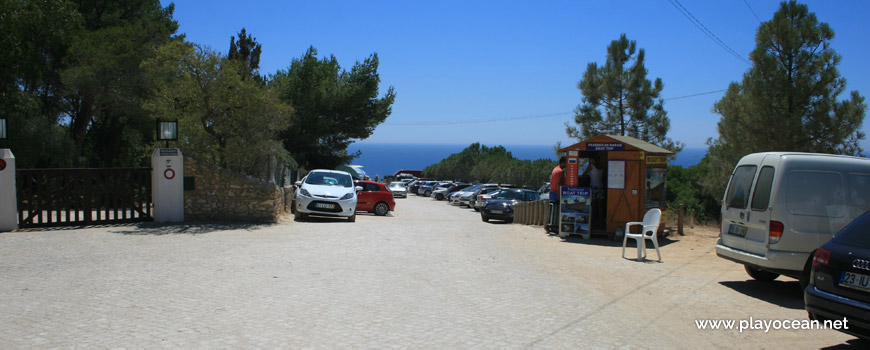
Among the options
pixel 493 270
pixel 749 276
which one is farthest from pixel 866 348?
pixel 493 270

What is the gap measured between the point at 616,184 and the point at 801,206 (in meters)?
5.96

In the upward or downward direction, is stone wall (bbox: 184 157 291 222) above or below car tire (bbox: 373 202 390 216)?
above

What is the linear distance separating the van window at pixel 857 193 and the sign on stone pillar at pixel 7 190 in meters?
15.1

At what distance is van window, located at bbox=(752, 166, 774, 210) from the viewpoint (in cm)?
793

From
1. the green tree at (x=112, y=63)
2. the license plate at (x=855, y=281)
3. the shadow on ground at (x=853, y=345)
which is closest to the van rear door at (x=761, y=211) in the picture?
the shadow on ground at (x=853, y=345)

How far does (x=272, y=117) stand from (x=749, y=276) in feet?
39.0

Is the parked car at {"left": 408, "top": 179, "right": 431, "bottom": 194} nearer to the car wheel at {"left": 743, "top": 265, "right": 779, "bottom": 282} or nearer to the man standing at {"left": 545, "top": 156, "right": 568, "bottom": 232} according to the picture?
the man standing at {"left": 545, "top": 156, "right": 568, "bottom": 232}

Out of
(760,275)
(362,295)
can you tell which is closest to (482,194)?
(760,275)

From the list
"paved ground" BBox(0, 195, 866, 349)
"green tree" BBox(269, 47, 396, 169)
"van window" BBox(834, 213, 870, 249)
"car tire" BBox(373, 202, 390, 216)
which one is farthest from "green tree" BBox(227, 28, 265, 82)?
"van window" BBox(834, 213, 870, 249)

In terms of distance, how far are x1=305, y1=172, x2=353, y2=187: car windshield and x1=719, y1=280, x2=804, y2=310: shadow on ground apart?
37.8 ft

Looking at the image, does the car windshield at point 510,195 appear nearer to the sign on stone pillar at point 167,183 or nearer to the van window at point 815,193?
the sign on stone pillar at point 167,183

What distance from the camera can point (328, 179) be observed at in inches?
696

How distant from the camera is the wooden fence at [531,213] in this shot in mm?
18112

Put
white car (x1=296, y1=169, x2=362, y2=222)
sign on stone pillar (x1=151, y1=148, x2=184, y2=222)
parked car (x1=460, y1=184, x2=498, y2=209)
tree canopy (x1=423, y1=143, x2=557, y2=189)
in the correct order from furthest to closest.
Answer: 1. tree canopy (x1=423, y1=143, x2=557, y2=189)
2. parked car (x1=460, y1=184, x2=498, y2=209)
3. white car (x1=296, y1=169, x2=362, y2=222)
4. sign on stone pillar (x1=151, y1=148, x2=184, y2=222)
